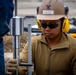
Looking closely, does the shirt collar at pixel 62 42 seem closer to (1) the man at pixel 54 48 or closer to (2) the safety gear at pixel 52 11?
(1) the man at pixel 54 48

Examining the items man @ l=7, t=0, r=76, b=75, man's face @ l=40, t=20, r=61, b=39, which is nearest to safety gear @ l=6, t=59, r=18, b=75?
man @ l=7, t=0, r=76, b=75

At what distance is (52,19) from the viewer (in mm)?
3910

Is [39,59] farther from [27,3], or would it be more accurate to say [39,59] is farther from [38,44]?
[27,3]

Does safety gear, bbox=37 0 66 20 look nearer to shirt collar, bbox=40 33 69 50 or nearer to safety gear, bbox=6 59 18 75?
shirt collar, bbox=40 33 69 50

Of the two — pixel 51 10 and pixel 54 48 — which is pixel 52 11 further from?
pixel 54 48

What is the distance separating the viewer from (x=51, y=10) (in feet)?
13.1

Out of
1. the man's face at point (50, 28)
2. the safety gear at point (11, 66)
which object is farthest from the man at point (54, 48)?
the safety gear at point (11, 66)

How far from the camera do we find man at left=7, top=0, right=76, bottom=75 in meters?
3.99

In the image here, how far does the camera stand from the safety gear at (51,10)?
3943 mm

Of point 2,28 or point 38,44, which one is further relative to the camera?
point 38,44

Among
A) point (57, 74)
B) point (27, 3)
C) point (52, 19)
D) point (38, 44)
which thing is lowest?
point (27, 3)

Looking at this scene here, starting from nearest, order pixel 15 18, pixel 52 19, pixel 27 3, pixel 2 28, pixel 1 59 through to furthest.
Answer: pixel 2 28 < pixel 1 59 < pixel 15 18 < pixel 52 19 < pixel 27 3

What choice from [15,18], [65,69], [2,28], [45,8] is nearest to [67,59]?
[65,69]

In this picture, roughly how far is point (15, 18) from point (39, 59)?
3.16 ft
